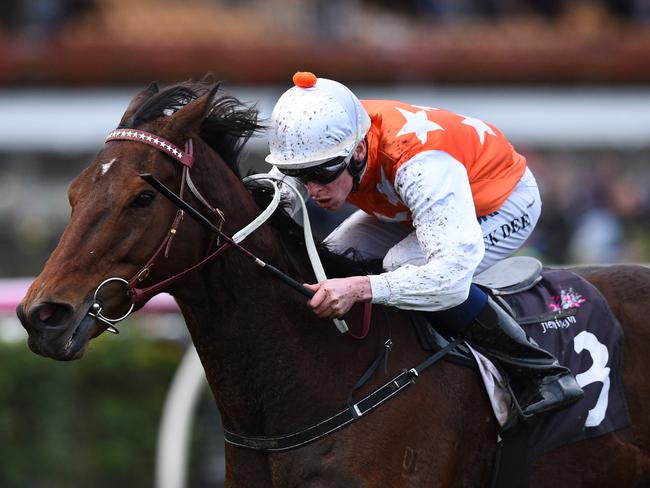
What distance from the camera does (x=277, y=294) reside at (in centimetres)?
378

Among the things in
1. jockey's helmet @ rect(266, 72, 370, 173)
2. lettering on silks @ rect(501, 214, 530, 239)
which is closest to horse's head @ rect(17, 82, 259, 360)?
jockey's helmet @ rect(266, 72, 370, 173)

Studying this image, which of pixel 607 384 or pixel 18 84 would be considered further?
pixel 18 84

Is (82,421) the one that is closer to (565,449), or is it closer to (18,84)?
(565,449)

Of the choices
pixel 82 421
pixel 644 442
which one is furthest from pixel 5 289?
pixel 644 442

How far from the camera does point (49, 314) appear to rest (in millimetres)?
3316

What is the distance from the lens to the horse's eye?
3.49 meters

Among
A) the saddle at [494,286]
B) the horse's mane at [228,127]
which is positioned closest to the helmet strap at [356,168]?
the horse's mane at [228,127]

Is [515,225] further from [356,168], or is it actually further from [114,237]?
[114,237]

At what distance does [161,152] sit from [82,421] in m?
3.60

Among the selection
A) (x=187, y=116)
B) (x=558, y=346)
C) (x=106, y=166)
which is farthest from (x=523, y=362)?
(x=106, y=166)

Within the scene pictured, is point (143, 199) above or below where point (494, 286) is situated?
above

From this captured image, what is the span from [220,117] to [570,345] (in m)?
1.44

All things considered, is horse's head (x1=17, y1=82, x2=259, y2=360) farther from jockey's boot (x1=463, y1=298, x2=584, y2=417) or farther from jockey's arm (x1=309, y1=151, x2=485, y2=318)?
jockey's boot (x1=463, y1=298, x2=584, y2=417)

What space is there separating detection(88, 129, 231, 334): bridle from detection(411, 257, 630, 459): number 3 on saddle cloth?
80 cm
